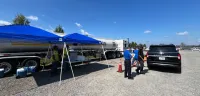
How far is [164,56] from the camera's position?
25.2 ft

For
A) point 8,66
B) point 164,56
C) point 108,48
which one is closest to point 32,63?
point 8,66

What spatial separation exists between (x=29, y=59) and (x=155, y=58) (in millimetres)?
8874

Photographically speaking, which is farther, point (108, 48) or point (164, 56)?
point (108, 48)

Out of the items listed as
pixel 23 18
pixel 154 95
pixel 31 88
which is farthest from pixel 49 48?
pixel 23 18

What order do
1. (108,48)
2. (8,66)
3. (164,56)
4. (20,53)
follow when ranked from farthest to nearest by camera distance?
(108,48) < (20,53) < (164,56) < (8,66)

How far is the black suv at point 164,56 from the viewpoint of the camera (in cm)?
741

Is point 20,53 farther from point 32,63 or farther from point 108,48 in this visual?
point 108,48

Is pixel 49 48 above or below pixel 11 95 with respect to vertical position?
above

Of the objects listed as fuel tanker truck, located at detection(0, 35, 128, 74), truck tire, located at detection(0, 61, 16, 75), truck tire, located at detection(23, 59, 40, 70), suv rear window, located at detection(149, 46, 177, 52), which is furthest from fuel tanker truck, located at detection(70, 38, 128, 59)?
suv rear window, located at detection(149, 46, 177, 52)

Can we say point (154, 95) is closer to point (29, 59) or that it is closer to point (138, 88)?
point (138, 88)

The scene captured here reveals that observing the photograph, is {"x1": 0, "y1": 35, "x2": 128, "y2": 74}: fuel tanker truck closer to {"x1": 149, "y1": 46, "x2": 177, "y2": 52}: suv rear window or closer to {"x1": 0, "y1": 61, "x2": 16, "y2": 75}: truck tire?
{"x1": 0, "y1": 61, "x2": 16, "y2": 75}: truck tire

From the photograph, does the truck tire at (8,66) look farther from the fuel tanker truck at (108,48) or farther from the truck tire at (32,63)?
the fuel tanker truck at (108,48)

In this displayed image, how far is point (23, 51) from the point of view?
885 cm

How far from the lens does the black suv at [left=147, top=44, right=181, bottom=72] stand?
741 cm
